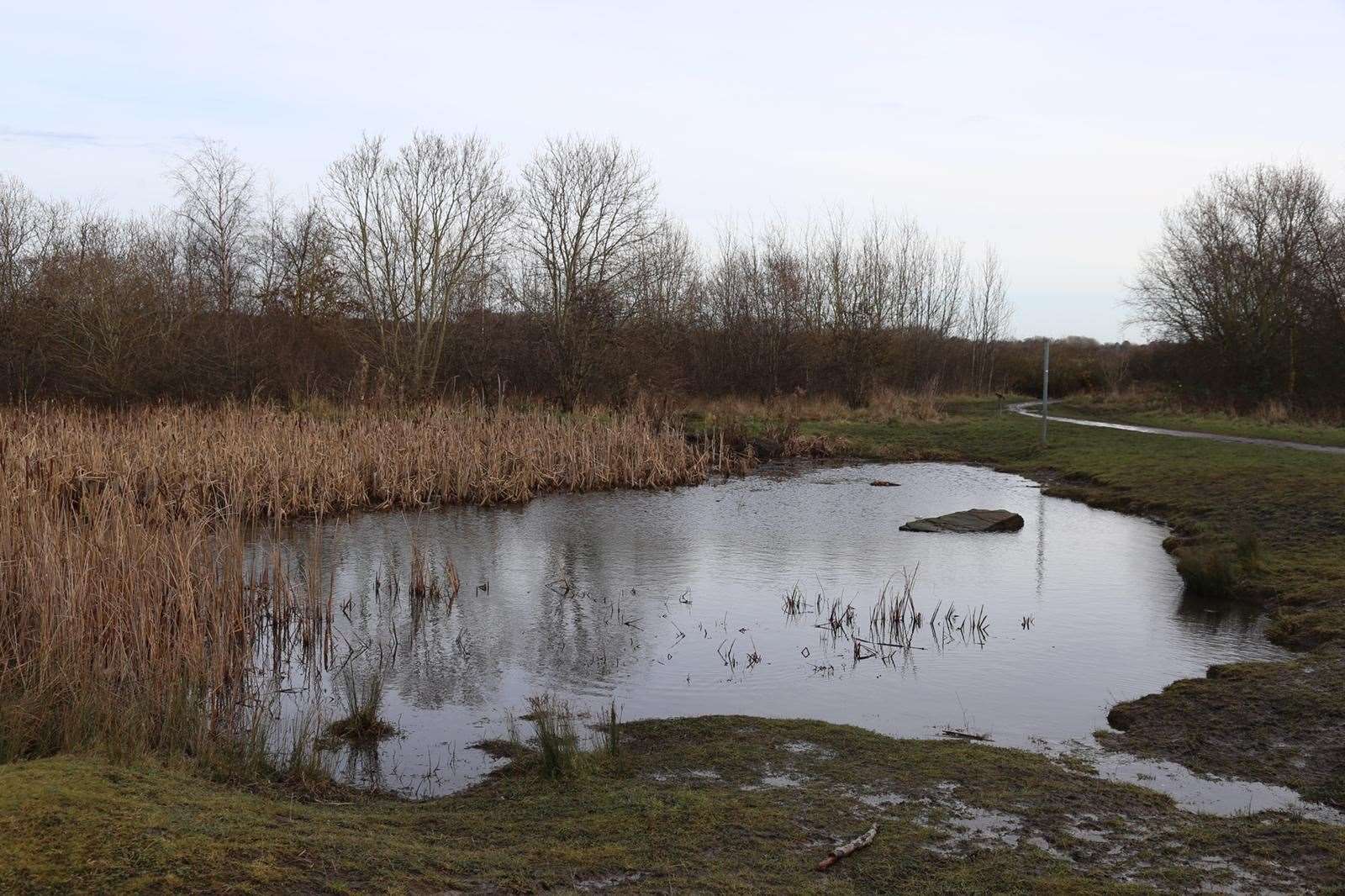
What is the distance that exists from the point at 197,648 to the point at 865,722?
4.15 metres

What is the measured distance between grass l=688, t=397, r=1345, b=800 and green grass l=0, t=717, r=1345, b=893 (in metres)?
1.11

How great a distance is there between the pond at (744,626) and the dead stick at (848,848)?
195 centimetres

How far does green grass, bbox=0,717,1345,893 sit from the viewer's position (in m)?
3.37

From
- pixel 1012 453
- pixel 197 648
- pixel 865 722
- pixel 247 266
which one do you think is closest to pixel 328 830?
pixel 197 648

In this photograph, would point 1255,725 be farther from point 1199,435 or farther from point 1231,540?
point 1199,435

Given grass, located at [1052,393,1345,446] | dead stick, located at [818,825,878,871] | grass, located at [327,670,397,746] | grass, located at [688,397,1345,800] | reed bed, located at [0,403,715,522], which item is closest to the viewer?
dead stick, located at [818,825,878,871]

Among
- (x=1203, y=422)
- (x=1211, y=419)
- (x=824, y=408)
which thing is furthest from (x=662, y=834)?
(x=824, y=408)

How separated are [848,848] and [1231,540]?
9.78 metres

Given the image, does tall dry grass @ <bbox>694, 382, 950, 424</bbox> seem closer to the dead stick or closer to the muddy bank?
the muddy bank

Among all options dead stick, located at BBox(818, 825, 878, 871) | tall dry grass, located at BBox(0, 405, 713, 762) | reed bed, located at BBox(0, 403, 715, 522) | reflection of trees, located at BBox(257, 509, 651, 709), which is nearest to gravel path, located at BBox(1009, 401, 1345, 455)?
reed bed, located at BBox(0, 403, 715, 522)

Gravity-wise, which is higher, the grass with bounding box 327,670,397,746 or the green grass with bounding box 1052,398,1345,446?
the green grass with bounding box 1052,398,1345,446

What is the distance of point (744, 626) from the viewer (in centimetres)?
864

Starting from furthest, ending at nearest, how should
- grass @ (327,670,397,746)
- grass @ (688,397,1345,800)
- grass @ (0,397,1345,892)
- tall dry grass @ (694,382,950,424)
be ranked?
tall dry grass @ (694,382,950,424) < grass @ (327,670,397,746) < grass @ (688,397,1345,800) < grass @ (0,397,1345,892)

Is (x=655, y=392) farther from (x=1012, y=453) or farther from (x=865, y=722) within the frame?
(x=865, y=722)
